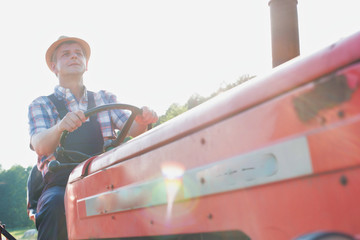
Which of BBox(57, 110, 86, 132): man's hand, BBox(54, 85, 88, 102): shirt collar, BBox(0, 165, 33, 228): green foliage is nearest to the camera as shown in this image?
BBox(57, 110, 86, 132): man's hand

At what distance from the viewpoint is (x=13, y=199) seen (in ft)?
170

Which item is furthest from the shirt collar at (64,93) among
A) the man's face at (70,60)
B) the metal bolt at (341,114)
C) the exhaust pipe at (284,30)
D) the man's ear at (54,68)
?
the metal bolt at (341,114)

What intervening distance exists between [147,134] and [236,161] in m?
0.52

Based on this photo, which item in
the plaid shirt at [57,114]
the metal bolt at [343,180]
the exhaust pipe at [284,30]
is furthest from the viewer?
the exhaust pipe at [284,30]

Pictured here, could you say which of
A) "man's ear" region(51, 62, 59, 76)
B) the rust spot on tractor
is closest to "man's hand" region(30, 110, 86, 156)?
"man's ear" region(51, 62, 59, 76)

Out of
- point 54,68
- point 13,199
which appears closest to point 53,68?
point 54,68

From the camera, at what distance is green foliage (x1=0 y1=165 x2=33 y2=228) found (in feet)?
166

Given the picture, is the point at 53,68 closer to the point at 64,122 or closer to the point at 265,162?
the point at 64,122

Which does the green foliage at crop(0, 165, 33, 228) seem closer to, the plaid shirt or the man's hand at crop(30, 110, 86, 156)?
the plaid shirt

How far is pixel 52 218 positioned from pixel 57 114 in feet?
2.93

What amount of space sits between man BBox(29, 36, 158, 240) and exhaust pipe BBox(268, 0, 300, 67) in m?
1.49

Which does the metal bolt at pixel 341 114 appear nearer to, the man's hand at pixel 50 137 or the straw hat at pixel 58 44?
the man's hand at pixel 50 137

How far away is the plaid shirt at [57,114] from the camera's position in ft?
8.73

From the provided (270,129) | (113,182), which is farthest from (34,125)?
(270,129)
